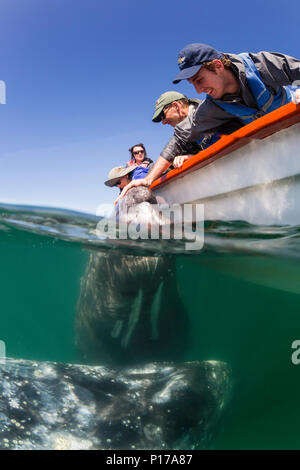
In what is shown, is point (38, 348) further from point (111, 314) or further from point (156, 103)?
point (156, 103)

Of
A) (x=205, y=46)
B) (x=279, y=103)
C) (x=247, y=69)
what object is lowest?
(x=279, y=103)

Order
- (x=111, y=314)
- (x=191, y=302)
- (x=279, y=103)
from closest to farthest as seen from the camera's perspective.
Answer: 1. (x=279, y=103)
2. (x=111, y=314)
3. (x=191, y=302)

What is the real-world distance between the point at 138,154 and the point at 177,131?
6.72ft

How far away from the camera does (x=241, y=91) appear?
315 centimetres

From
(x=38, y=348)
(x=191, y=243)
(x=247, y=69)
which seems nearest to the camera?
(x=247, y=69)

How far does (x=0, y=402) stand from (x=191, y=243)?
11.8ft

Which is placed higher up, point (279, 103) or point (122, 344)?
point (279, 103)

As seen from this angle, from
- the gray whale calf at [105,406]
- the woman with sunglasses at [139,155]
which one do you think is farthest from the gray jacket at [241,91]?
the gray whale calf at [105,406]

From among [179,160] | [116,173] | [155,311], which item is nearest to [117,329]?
[155,311]

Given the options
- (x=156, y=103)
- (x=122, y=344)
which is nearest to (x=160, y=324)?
(x=122, y=344)

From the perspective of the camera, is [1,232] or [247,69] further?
[1,232]

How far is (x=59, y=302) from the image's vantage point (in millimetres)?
26219

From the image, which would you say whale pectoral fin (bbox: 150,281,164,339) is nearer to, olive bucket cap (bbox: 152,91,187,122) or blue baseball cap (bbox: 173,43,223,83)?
olive bucket cap (bbox: 152,91,187,122)

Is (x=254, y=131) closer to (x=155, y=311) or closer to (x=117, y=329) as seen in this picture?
(x=155, y=311)
